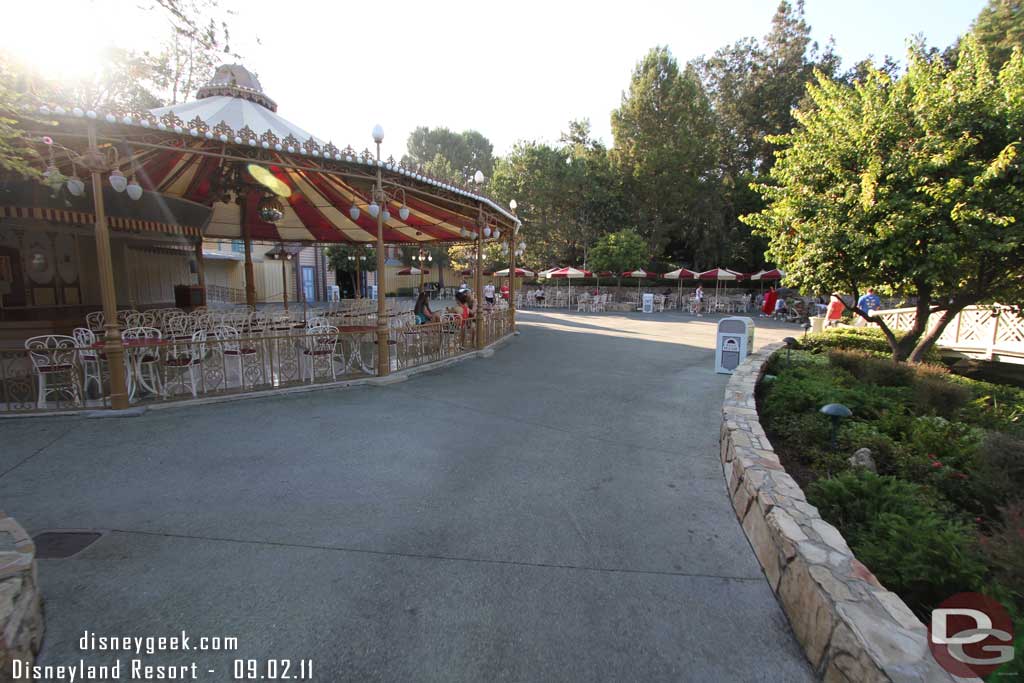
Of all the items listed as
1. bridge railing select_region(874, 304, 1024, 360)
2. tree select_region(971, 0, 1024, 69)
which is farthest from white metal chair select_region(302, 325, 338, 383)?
tree select_region(971, 0, 1024, 69)

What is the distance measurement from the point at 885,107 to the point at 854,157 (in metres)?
0.85

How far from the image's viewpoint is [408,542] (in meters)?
3.35

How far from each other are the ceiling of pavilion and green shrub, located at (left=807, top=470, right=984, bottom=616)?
7214 millimetres

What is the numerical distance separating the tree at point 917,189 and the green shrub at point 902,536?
5.63 metres

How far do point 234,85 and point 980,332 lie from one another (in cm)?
1916

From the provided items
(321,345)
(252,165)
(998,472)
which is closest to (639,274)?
(252,165)

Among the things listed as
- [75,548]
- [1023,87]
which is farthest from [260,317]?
[1023,87]

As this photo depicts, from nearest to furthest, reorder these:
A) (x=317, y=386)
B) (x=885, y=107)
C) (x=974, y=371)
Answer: (x=317, y=386) < (x=885, y=107) < (x=974, y=371)

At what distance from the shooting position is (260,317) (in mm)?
10180

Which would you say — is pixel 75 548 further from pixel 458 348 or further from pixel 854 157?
pixel 854 157

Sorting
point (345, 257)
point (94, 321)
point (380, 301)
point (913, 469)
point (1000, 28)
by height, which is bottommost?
point (913, 469)

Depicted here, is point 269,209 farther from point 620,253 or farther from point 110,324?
point 620,253

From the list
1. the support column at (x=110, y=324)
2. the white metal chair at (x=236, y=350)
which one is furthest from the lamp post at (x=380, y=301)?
the support column at (x=110, y=324)

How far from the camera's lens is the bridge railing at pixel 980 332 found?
12.2 meters
